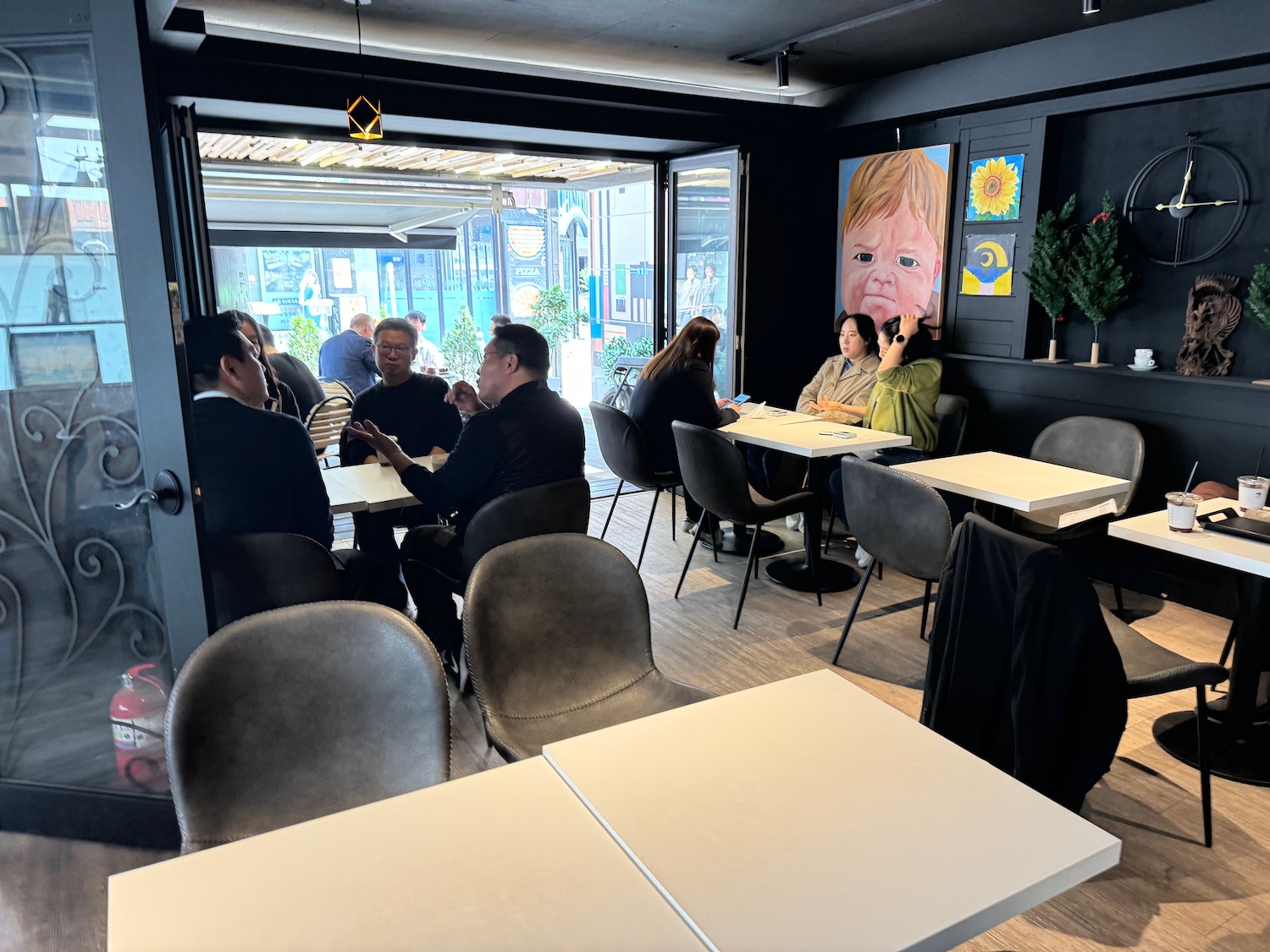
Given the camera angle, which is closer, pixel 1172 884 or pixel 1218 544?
pixel 1172 884

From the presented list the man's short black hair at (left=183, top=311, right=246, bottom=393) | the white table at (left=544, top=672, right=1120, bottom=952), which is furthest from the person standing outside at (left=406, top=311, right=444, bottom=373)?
the white table at (left=544, top=672, right=1120, bottom=952)

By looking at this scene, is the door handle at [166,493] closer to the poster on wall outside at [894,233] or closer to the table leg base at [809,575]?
the table leg base at [809,575]

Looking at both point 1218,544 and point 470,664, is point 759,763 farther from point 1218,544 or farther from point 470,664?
point 1218,544

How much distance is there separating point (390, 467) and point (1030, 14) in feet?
11.4

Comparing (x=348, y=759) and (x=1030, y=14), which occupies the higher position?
(x=1030, y=14)

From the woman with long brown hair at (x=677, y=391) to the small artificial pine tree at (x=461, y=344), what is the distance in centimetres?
747

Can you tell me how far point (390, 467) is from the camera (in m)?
3.44

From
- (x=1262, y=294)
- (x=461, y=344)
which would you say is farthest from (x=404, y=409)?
(x=461, y=344)

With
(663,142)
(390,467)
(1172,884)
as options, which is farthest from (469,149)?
(1172,884)

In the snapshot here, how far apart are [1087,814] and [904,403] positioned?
257cm

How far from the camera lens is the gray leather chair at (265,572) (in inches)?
90.3

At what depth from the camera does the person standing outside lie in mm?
7714

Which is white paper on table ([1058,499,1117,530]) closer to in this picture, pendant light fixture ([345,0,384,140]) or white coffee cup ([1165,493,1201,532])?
white coffee cup ([1165,493,1201,532])

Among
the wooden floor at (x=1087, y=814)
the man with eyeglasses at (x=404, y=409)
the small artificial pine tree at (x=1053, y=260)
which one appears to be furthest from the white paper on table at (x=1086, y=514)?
the man with eyeglasses at (x=404, y=409)
